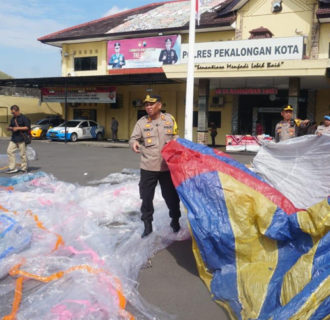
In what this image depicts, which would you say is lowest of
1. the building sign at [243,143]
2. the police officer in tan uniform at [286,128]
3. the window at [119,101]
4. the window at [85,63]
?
the building sign at [243,143]

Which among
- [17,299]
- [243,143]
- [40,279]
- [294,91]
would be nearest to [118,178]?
[40,279]

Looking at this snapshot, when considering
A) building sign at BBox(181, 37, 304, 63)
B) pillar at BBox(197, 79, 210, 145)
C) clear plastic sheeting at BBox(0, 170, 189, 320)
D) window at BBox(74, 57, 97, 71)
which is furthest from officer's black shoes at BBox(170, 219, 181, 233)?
window at BBox(74, 57, 97, 71)

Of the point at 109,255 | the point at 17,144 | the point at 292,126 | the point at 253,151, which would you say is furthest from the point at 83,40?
the point at 109,255

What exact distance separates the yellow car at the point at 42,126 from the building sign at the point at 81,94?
5.18ft

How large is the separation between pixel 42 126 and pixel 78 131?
362cm

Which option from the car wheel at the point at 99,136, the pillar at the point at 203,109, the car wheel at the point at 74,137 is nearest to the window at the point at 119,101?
the car wheel at the point at 99,136

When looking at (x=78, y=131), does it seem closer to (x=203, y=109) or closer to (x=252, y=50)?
(x=203, y=109)

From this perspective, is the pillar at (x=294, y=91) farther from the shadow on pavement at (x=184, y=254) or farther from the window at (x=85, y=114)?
the window at (x=85, y=114)

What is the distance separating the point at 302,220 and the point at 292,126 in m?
4.22

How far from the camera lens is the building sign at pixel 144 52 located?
22.7 metres

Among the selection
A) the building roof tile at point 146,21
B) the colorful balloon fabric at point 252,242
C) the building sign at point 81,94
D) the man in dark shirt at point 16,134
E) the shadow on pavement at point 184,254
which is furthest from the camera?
the building sign at point 81,94

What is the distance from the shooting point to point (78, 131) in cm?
2434

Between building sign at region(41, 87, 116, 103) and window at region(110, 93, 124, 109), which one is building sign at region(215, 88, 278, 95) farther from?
window at region(110, 93, 124, 109)

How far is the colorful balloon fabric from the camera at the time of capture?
255 cm
